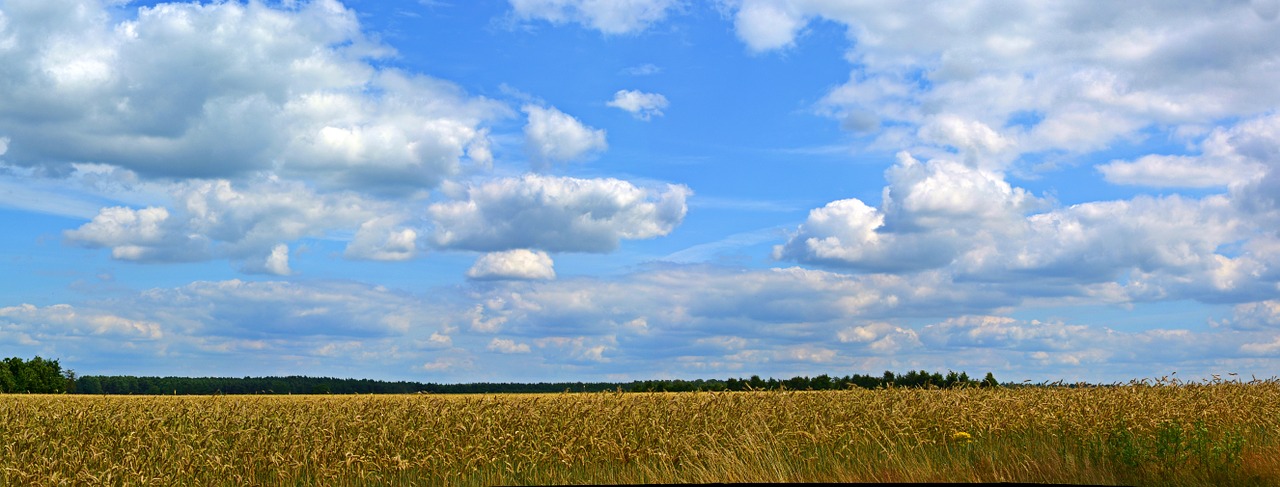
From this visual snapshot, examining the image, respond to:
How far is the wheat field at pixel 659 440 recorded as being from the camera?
13070mm

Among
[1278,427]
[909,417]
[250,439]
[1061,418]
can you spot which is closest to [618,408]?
[909,417]

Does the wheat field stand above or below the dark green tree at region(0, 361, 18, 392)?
below

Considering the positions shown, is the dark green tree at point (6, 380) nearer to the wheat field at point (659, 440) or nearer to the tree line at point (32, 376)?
the tree line at point (32, 376)

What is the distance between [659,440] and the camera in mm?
15484

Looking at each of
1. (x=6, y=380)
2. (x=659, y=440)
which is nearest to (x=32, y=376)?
(x=6, y=380)

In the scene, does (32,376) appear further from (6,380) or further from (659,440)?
(659,440)

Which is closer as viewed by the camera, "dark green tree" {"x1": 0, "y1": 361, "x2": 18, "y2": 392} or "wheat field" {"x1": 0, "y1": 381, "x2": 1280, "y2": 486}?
"wheat field" {"x1": 0, "y1": 381, "x2": 1280, "y2": 486}

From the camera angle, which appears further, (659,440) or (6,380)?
(6,380)

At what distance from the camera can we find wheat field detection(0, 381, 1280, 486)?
13.1 m

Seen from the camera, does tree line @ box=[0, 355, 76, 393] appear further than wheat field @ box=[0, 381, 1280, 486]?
Yes

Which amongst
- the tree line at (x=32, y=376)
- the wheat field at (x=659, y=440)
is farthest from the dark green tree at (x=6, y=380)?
the wheat field at (x=659, y=440)

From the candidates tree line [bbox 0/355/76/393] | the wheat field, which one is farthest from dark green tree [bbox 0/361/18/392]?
the wheat field

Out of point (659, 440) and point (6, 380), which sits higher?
point (6, 380)

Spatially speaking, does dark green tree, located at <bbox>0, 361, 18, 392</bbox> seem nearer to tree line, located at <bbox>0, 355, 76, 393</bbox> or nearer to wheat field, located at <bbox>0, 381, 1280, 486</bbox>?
→ tree line, located at <bbox>0, 355, 76, 393</bbox>
